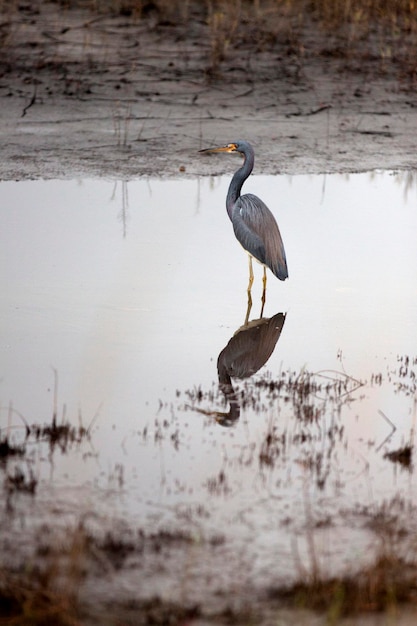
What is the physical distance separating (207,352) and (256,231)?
5.76ft

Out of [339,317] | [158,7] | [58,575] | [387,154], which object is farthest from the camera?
[158,7]

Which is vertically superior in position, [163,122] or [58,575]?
[163,122]

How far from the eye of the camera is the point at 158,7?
15.4 m

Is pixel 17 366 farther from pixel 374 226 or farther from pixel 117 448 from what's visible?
pixel 374 226

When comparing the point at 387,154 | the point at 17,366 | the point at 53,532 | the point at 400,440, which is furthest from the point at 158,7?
the point at 53,532

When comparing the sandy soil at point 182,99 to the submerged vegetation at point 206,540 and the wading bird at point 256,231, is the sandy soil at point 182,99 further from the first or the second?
the submerged vegetation at point 206,540

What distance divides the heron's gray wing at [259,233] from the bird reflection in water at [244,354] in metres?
0.62

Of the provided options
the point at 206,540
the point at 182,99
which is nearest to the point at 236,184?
the point at 182,99

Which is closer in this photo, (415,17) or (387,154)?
(387,154)

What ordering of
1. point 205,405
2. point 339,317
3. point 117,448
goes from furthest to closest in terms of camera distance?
point 339,317 → point 205,405 → point 117,448

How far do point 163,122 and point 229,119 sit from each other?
74 cm

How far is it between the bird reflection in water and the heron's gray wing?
2.05 feet

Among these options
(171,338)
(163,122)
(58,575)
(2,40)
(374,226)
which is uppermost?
(2,40)

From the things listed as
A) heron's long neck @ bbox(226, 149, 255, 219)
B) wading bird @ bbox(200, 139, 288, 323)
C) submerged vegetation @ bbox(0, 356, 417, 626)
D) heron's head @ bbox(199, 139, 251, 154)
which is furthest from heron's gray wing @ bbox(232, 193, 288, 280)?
submerged vegetation @ bbox(0, 356, 417, 626)
